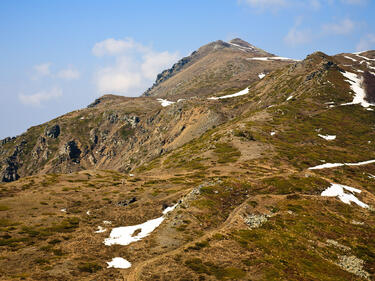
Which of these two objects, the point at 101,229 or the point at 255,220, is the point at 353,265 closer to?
the point at 255,220

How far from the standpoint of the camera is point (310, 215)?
206 ft

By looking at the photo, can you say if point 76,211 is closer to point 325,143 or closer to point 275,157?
point 275,157

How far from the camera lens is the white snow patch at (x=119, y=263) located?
42362 mm

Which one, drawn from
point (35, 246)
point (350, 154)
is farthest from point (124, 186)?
point (350, 154)

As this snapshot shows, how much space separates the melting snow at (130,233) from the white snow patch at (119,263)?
6991 mm

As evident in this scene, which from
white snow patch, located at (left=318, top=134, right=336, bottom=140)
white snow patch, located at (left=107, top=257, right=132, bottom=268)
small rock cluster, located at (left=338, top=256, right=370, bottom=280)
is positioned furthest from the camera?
white snow patch, located at (left=318, top=134, right=336, bottom=140)

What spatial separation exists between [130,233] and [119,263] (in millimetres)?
15634

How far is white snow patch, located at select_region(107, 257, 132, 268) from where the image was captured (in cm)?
4236

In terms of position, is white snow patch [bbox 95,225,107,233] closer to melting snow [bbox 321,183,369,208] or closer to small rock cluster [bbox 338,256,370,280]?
small rock cluster [bbox 338,256,370,280]

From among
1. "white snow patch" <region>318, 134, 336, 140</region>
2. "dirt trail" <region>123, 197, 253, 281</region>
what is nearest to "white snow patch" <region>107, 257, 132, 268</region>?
"dirt trail" <region>123, 197, 253, 281</region>

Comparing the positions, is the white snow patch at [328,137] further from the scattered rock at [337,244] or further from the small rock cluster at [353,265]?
the small rock cluster at [353,265]

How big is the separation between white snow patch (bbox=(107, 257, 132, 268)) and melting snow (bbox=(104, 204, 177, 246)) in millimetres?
6991

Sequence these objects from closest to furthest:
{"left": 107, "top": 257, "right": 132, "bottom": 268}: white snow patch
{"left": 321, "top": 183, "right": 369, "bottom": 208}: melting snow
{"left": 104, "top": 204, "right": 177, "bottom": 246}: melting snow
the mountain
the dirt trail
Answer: the dirt trail < the mountain < {"left": 107, "top": 257, "right": 132, "bottom": 268}: white snow patch < {"left": 104, "top": 204, "right": 177, "bottom": 246}: melting snow < {"left": 321, "top": 183, "right": 369, "bottom": 208}: melting snow

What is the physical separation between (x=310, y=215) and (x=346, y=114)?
147398mm
